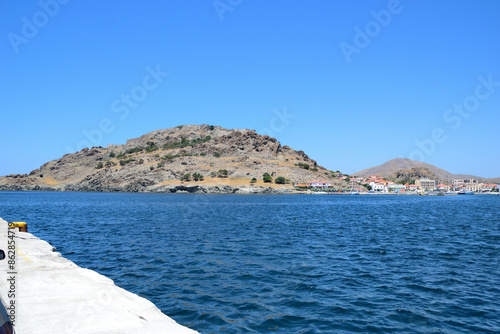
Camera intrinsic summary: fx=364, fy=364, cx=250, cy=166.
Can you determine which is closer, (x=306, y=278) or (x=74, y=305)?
(x=74, y=305)

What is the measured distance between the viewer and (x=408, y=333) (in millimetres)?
12992

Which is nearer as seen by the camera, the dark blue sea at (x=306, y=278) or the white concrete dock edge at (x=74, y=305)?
the white concrete dock edge at (x=74, y=305)

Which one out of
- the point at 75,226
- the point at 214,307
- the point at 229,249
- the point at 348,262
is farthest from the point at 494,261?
the point at 75,226

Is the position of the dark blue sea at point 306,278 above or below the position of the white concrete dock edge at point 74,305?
below

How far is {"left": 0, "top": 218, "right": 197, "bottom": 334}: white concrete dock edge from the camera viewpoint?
9.27 meters

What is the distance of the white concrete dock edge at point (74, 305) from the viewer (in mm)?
9273

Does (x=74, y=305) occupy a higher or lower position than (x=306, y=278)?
higher

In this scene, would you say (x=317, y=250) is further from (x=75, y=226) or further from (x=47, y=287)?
(x=75, y=226)

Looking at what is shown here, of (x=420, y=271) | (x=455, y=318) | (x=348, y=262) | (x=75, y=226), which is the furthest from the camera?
(x=75, y=226)

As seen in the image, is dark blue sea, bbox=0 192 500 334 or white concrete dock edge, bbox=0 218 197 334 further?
dark blue sea, bbox=0 192 500 334

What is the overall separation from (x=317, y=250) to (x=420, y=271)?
811cm

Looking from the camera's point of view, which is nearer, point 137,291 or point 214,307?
point 214,307

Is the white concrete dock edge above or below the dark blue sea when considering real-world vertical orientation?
above

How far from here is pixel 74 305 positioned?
10930 mm
